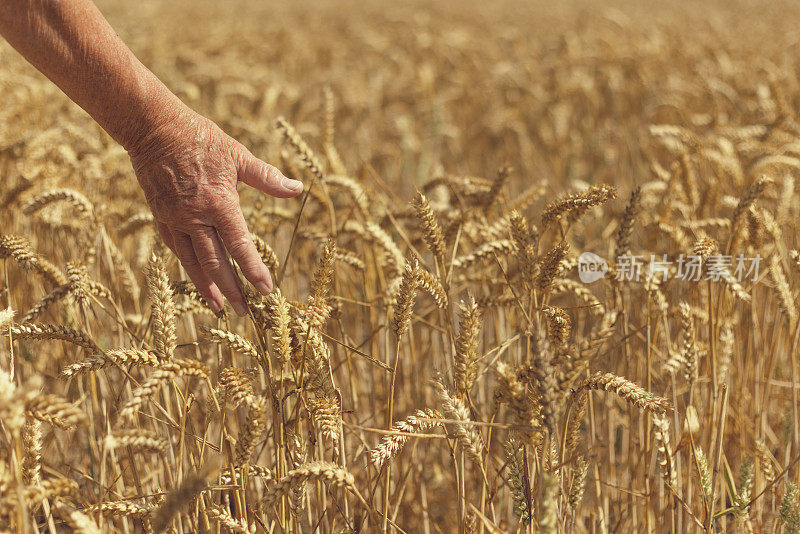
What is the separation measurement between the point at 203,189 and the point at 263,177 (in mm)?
110

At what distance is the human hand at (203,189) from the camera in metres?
1.11

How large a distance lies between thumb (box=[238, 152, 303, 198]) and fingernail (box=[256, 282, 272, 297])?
0.16m

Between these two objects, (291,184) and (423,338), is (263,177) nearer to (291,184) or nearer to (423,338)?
(291,184)

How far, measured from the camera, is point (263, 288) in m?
1.14

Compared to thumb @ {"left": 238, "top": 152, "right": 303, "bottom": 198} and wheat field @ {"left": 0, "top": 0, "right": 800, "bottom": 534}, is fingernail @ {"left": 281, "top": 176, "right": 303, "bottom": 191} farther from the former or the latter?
wheat field @ {"left": 0, "top": 0, "right": 800, "bottom": 534}

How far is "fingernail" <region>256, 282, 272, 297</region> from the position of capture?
44.8 inches

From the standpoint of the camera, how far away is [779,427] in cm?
220

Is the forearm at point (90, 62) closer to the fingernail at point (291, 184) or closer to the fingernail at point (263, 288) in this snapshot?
the fingernail at point (291, 184)

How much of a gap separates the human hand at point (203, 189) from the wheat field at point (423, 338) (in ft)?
0.22

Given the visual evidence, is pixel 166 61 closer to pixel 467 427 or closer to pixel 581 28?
pixel 467 427

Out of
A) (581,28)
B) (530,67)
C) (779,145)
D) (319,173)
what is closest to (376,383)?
(319,173)

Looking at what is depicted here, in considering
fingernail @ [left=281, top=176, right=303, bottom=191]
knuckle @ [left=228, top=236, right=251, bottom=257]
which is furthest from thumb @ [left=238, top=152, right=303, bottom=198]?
knuckle @ [left=228, top=236, right=251, bottom=257]

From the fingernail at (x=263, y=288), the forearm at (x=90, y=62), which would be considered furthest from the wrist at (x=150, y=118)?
the fingernail at (x=263, y=288)

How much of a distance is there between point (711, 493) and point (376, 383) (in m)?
0.97
